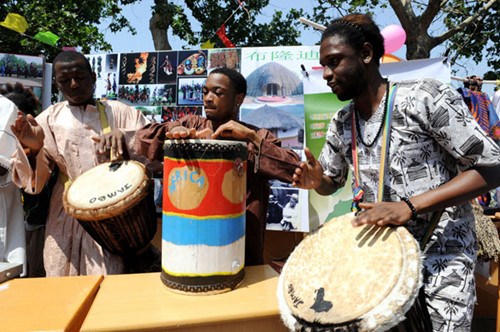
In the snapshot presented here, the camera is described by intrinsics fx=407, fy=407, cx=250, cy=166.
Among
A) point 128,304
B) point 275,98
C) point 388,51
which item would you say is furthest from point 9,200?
point 388,51

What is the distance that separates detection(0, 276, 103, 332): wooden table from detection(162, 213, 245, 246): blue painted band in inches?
14.3

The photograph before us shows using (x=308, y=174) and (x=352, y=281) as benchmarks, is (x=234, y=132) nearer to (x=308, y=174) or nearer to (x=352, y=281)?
(x=308, y=174)

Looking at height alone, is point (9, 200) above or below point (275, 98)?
below

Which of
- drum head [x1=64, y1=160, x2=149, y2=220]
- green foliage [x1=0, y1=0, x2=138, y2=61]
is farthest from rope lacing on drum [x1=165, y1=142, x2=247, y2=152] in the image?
green foliage [x1=0, y1=0, x2=138, y2=61]

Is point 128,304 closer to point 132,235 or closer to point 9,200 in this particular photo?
point 132,235

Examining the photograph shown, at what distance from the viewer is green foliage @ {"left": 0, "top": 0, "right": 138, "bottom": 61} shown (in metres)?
9.83

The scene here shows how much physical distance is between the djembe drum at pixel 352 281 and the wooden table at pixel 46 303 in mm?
662

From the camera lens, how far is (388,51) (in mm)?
4078

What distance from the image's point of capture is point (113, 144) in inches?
77.9

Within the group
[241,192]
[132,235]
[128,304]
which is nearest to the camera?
[128,304]

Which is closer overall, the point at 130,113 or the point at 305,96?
the point at 130,113

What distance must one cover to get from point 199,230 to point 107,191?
0.55 meters

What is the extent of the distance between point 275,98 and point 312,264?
216 cm

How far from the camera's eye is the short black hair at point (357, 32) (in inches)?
55.6
